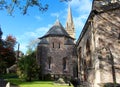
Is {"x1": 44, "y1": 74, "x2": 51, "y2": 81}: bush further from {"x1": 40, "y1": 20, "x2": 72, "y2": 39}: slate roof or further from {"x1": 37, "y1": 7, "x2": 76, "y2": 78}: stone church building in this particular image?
{"x1": 40, "y1": 20, "x2": 72, "y2": 39}: slate roof

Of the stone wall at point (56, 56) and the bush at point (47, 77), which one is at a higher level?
the stone wall at point (56, 56)

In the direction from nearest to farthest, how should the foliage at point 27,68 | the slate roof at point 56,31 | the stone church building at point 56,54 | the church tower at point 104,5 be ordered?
the church tower at point 104,5
the foliage at point 27,68
the stone church building at point 56,54
the slate roof at point 56,31

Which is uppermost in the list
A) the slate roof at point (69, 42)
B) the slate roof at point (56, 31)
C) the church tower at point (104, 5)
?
the slate roof at point (56, 31)

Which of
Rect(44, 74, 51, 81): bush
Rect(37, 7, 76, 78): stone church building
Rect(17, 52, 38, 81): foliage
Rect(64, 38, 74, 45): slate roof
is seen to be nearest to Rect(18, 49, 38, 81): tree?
Rect(17, 52, 38, 81): foliage

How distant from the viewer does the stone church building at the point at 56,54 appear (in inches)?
2037

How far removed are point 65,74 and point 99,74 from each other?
35.6m

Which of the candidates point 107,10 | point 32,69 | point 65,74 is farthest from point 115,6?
point 65,74

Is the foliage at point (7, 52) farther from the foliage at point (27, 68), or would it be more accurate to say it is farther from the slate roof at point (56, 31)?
the foliage at point (27, 68)

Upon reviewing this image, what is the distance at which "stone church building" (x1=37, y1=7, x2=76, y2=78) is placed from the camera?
51.8 m

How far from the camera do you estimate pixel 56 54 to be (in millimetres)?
52875

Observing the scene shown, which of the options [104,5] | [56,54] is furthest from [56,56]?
[104,5]

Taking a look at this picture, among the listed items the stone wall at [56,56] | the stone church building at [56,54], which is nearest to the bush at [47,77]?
the stone church building at [56,54]

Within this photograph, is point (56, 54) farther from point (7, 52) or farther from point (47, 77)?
point (7, 52)

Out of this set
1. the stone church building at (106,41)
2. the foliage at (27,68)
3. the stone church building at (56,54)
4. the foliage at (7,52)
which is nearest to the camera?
the stone church building at (106,41)
